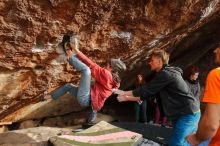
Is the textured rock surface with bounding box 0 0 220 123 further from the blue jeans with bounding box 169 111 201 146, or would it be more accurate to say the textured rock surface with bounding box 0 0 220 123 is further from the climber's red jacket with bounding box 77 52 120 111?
the blue jeans with bounding box 169 111 201 146

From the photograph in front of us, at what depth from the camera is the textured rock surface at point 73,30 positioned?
5.21 m

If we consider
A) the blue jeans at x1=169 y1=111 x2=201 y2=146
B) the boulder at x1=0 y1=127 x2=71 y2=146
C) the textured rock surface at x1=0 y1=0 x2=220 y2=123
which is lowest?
the boulder at x1=0 y1=127 x2=71 y2=146

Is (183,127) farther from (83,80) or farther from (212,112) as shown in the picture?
(212,112)

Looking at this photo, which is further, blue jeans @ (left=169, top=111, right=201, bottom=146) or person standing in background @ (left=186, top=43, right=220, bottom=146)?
blue jeans @ (left=169, top=111, right=201, bottom=146)

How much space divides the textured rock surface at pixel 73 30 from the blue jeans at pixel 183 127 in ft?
6.66

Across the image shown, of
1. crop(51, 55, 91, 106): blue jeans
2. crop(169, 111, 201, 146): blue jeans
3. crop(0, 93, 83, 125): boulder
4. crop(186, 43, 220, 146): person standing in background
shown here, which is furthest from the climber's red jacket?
crop(186, 43, 220, 146): person standing in background

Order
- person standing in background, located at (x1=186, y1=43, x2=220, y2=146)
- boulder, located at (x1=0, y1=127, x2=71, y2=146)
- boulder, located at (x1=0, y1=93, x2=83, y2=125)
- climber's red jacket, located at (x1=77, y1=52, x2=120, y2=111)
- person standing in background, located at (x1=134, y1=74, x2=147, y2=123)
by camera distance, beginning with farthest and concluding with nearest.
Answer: person standing in background, located at (x1=134, y1=74, x2=147, y2=123) < boulder, located at (x1=0, y1=93, x2=83, y2=125) < climber's red jacket, located at (x1=77, y1=52, x2=120, y2=111) < boulder, located at (x1=0, y1=127, x2=71, y2=146) < person standing in background, located at (x1=186, y1=43, x2=220, y2=146)

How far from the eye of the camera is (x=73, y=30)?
5.70 m

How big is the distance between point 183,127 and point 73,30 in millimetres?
2149

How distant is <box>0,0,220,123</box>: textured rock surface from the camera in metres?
5.21

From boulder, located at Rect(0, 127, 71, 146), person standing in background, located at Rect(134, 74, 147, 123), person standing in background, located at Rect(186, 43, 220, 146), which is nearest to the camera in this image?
person standing in background, located at Rect(186, 43, 220, 146)

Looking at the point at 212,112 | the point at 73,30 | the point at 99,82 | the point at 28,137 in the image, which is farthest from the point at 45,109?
the point at 212,112

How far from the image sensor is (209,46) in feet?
33.6

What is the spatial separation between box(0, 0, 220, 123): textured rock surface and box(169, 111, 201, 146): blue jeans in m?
2.03
